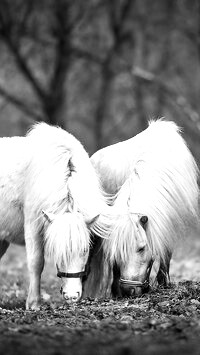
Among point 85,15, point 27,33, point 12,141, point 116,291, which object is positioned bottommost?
point 116,291

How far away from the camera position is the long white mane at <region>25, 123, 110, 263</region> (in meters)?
6.60

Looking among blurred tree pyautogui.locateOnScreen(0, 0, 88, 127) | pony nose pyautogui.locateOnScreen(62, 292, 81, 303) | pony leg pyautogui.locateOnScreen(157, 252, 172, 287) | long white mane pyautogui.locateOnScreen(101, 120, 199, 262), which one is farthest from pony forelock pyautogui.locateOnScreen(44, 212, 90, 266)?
blurred tree pyautogui.locateOnScreen(0, 0, 88, 127)

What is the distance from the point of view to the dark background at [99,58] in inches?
747

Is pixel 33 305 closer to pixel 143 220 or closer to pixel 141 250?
pixel 141 250

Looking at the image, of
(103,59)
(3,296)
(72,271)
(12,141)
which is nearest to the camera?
(72,271)

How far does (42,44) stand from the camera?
20.3 metres

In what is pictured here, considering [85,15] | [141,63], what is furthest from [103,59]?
[141,63]

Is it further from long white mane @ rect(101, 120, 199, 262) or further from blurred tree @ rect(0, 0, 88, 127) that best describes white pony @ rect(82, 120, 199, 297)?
blurred tree @ rect(0, 0, 88, 127)

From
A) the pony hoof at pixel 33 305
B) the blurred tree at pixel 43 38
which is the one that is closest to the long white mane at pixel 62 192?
the pony hoof at pixel 33 305

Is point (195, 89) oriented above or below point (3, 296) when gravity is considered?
above

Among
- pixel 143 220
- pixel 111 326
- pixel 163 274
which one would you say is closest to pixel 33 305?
pixel 143 220

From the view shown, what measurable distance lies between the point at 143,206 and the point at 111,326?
79.1 inches

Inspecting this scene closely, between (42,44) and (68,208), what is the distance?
14.1 m

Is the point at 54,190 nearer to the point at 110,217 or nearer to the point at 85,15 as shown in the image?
the point at 110,217
